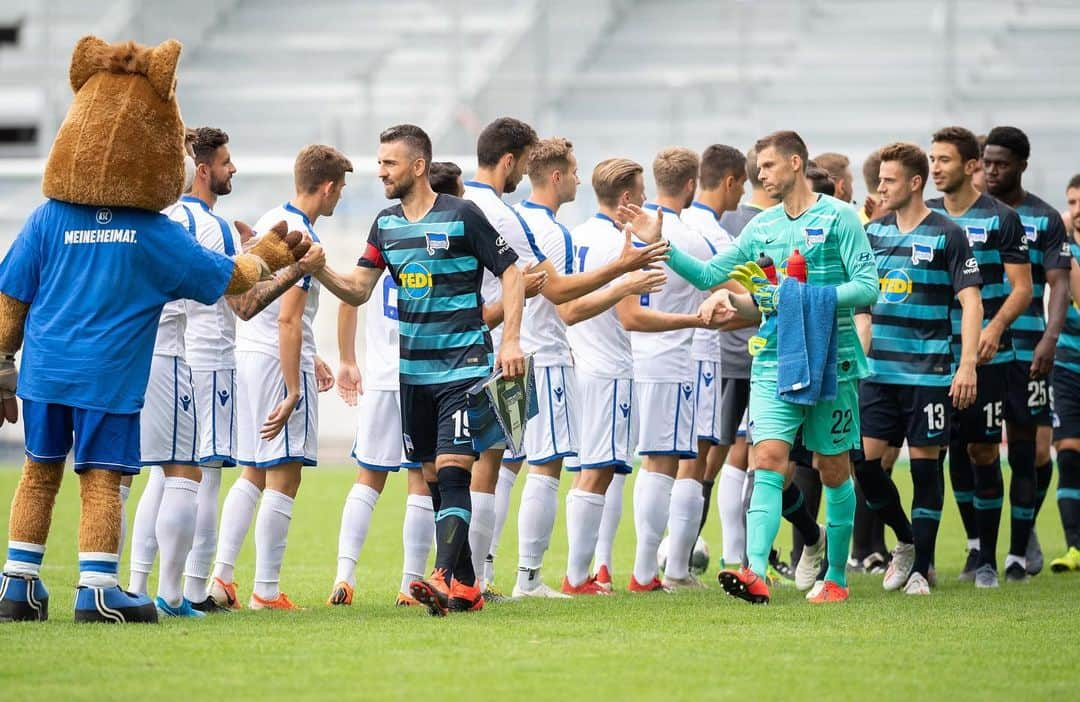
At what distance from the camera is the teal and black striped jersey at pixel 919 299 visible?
8484 mm

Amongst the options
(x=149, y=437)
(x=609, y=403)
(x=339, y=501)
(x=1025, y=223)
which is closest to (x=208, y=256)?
(x=149, y=437)

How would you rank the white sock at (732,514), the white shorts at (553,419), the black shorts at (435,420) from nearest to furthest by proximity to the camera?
the black shorts at (435,420) → the white shorts at (553,419) → the white sock at (732,514)

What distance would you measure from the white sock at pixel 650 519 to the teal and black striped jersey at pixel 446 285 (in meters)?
1.99

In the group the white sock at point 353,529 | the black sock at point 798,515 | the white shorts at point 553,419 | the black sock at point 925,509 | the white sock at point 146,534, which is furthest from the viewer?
the black sock at point 798,515

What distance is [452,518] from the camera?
6934 millimetres

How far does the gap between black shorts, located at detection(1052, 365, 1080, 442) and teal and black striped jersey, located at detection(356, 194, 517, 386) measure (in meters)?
4.69

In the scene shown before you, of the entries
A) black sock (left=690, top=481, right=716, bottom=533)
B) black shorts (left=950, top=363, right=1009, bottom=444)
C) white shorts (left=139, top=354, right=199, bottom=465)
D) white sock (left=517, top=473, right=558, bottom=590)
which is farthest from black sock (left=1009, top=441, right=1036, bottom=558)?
white shorts (left=139, top=354, right=199, bottom=465)

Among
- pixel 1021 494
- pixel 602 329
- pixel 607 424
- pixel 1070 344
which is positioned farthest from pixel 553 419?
pixel 1070 344

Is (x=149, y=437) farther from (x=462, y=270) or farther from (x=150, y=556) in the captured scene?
(x=462, y=270)

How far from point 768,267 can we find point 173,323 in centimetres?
274

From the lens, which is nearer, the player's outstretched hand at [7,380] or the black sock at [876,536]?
the player's outstretched hand at [7,380]

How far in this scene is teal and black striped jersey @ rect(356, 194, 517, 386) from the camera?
7.13 metres

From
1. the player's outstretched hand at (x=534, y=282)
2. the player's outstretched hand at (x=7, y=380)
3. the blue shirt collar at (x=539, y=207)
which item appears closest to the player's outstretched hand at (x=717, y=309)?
the player's outstretched hand at (x=534, y=282)

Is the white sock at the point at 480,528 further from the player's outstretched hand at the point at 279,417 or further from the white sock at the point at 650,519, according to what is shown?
the white sock at the point at 650,519
